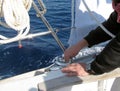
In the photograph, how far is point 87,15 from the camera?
2.98 m

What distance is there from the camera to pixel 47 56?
16.5 feet

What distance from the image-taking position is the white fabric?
2916 mm

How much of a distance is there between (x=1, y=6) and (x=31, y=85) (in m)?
0.50

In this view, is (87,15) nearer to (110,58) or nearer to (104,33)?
(104,33)

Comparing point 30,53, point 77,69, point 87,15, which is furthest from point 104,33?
point 30,53

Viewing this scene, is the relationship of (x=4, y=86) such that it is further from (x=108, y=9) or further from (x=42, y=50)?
(x=42, y=50)

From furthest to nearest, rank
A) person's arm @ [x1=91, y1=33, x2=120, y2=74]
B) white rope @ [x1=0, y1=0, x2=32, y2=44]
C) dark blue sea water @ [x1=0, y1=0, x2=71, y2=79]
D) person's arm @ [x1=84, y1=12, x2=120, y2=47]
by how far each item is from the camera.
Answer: dark blue sea water @ [x1=0, y1=0, x2=71, y2=79] < person's arm @ [x1=84, y1=12, x2=120, y2=47] < white rope @ [x1=0, y1=0, x2=32, y2=44] < person's arm @ [x1=91, y1=33, x2=120, y2=74]

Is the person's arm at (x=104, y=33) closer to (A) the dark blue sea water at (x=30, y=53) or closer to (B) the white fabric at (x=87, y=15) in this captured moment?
(B) the white fabric at (x=87, y=15)

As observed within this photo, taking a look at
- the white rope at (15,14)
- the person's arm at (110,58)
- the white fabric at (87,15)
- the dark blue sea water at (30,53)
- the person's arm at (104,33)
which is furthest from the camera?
the dark blue sea water at (30,53)

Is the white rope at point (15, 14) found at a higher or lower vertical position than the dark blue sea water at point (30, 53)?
higher

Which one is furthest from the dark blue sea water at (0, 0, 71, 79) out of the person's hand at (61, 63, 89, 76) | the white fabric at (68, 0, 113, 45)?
the person's hand at (61, 63, 89, 76)

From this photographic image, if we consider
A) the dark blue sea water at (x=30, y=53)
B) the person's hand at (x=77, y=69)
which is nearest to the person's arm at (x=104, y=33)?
the person's hand at (x=77, y=69)

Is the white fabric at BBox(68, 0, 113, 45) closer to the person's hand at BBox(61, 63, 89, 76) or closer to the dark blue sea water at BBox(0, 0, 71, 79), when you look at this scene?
the person's hand at BBox(61, 63, 89, 76)

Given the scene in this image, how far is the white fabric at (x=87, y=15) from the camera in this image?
9.57 ft
